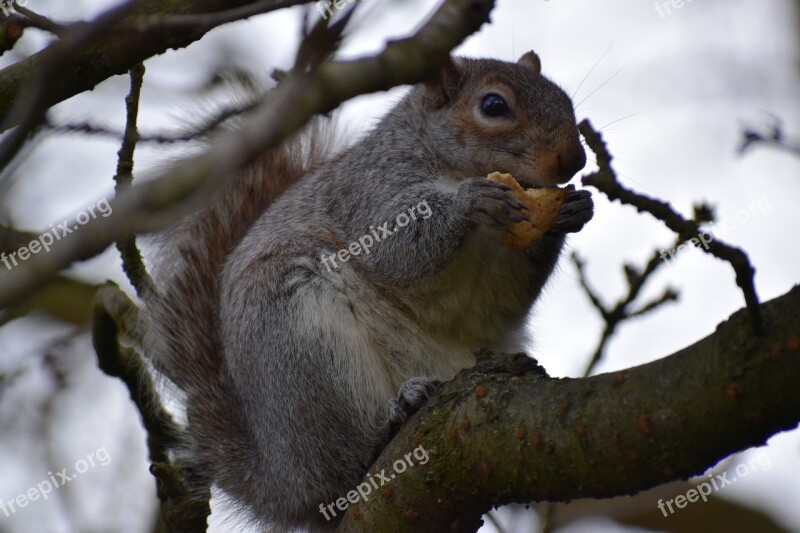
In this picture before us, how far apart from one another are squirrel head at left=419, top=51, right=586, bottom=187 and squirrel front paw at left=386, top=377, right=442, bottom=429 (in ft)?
2.63

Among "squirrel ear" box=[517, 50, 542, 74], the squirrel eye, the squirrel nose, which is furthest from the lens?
"squirrel ear" box=[517, 50, 542, 74]

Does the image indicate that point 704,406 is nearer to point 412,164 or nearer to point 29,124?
point 29,124

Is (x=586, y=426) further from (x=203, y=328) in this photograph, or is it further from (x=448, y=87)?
(x=448, y=87)

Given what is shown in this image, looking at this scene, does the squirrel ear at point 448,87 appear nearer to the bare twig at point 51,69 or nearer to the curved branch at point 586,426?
the curved branch at point 586,426

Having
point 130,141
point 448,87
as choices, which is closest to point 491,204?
point 448,87

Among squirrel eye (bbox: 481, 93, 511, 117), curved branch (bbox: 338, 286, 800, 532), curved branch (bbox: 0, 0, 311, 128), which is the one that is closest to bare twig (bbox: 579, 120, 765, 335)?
curved branch (bbox: 338, 286, 800, 532)

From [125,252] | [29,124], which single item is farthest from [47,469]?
[29,124]

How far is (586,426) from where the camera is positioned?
5.69 ft

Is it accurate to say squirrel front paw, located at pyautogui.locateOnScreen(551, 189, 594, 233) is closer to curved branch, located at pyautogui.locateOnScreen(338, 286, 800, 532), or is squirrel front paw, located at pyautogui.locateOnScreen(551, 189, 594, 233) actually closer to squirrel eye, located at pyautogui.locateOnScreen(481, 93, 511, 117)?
squirrel eye, located at pyautogui.locateOnScreen(481, 93, 511, 117)

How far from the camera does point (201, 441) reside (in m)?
Result: 3.05

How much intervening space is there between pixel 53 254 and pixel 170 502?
166cm

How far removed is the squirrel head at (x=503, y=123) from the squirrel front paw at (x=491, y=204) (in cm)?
24

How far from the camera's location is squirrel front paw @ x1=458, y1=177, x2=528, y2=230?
8.82 ft

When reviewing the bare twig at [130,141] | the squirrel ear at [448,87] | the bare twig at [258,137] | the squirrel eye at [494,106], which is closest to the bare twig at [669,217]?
the bare twig at [258,137]
